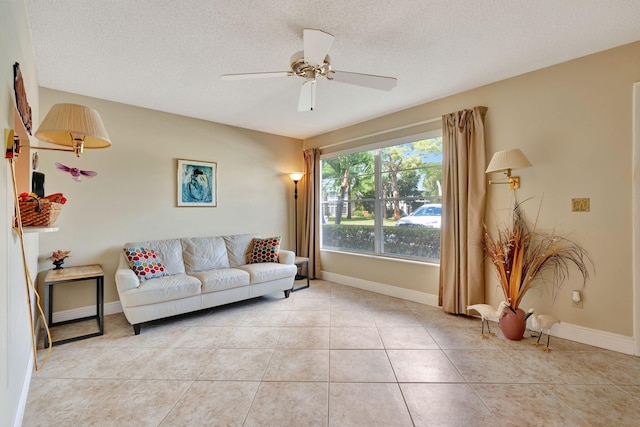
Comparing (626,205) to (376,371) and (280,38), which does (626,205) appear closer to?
(376,371)

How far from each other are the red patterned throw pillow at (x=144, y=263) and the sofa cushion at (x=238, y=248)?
100cm

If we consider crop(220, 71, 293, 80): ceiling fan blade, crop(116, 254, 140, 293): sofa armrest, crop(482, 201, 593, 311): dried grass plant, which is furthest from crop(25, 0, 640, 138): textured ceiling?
crop(116, 254, 140, 293): sofa armrest

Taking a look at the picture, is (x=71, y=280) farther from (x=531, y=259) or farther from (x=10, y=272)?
(x=531, y=259)

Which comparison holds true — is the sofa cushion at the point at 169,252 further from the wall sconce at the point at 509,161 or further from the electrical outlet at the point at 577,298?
the electrical outlet at the point at 577,298

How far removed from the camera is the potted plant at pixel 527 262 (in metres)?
2.70

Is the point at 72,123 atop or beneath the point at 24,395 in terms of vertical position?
atop

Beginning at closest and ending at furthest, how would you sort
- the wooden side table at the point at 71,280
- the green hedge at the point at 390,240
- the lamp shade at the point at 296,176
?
the wooden side table at the point at 71,280 < the green hedge at the point at 390,240 < the lamp shade at the point at 296,176

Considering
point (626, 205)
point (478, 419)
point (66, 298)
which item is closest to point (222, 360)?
point (478, 419)

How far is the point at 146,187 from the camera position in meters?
3.83

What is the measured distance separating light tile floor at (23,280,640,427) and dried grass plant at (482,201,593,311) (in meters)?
0.53

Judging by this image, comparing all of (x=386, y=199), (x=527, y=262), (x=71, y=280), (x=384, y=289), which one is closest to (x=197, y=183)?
(x=71, y=280)

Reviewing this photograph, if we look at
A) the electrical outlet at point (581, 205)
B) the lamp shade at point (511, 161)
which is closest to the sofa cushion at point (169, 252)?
the lamp shade at point (511, 161)

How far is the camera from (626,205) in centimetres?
244

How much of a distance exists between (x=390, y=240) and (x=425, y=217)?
67 cm
